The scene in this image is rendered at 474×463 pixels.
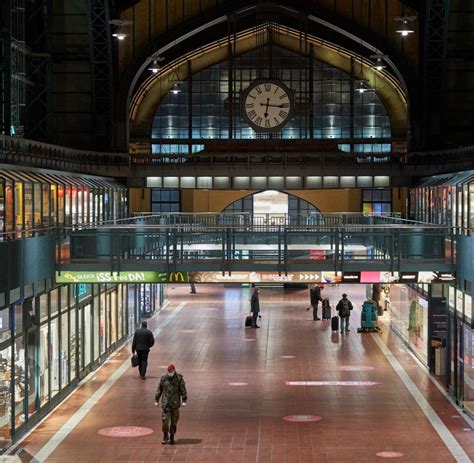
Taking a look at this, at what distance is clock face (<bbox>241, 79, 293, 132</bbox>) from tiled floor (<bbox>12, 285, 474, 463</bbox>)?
12919 mm

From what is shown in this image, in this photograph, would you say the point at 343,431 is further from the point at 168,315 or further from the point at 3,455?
the point at 168,315

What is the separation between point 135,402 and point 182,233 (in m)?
3.98

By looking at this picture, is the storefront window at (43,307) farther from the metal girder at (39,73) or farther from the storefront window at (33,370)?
the metal girder at (39,73)

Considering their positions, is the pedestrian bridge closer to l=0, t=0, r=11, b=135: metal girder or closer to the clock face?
l=0, t=0, r=11, b=135: metal girder

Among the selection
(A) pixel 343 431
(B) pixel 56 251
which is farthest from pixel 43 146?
(A) pixel 343 431

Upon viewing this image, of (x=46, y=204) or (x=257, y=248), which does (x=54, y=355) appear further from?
(x=257, y=248)

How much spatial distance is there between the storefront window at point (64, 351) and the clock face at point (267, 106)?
23.0m

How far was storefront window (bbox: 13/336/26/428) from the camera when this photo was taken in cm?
2244

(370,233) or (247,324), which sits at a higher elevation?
(370,233)

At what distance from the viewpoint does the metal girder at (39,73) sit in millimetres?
48656

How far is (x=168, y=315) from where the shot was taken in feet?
153

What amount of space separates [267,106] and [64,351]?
2429 centimetres

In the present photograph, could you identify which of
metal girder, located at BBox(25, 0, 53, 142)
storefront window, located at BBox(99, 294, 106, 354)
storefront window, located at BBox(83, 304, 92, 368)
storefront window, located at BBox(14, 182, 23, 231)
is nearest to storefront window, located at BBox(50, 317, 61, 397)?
storefront window, located at BBox(14, 182, 23, 231)

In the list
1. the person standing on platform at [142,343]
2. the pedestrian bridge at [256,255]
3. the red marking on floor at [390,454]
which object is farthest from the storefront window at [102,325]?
the red marking on floor at [390,454]
